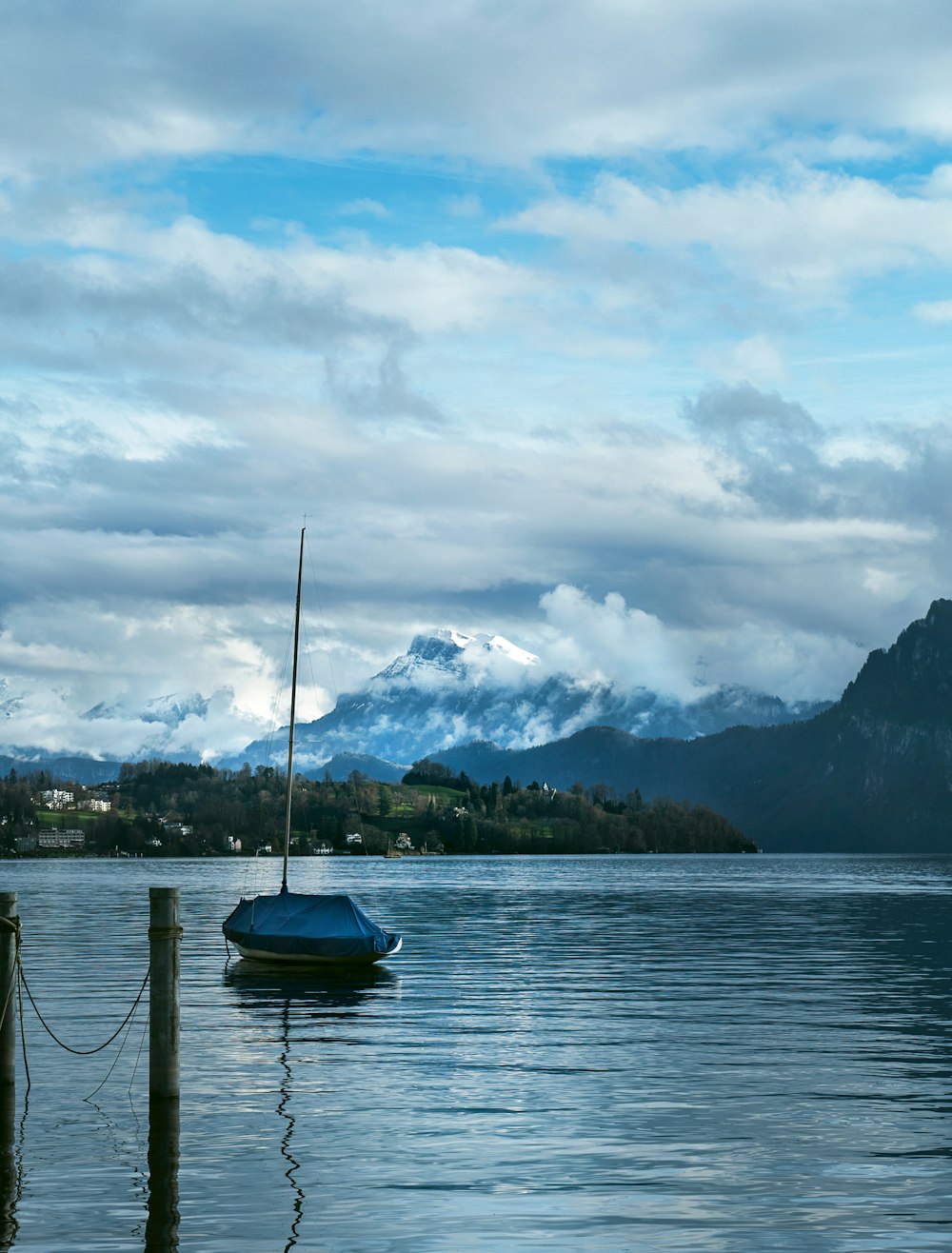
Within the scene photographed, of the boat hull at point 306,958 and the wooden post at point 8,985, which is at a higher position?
the wooden post at point 8,985

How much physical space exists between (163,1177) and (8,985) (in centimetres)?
600

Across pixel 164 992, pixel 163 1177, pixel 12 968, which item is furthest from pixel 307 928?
pixel 163 1177

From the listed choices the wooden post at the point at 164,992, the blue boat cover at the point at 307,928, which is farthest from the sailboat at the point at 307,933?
the wooden post at the point at 164,992

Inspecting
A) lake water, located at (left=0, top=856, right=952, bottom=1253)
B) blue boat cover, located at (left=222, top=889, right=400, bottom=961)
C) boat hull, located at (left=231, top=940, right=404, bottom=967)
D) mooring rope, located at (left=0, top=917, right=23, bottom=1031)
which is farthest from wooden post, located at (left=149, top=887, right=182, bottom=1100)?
blue boat cover, located at (left=222, top=889, right=400, bottom=961)

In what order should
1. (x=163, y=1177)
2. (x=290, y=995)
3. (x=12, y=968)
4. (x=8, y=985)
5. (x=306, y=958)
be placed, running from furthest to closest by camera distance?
1. (x=306, y=958)
2. (x=290, y=995)
3. (x=12, y=968)
4. (x=8, y=985)
5. (x=163, y=1177)

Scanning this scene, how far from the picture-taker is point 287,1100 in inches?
1556

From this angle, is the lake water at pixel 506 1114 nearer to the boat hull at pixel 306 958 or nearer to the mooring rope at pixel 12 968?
the boat hull at pixel 306 958

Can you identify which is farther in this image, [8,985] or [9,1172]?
[8,985]

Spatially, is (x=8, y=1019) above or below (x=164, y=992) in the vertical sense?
below

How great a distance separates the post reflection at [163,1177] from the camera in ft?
86.4

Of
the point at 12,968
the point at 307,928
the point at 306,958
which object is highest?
the point at 12,968

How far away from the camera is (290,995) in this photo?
2729 inches

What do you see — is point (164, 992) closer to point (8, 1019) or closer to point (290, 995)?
point (8, 1019)

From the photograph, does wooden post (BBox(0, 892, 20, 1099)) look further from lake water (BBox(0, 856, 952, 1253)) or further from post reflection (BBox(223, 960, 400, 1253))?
post reflection (BBox(223, 960, 400, 1253))
